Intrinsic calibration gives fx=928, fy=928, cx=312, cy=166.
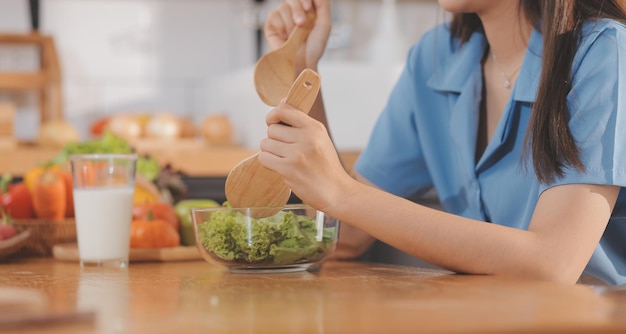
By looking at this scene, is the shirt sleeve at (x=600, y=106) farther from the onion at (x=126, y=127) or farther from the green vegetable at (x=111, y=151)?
the onion at (x=126, y=127)

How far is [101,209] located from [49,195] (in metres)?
0.32

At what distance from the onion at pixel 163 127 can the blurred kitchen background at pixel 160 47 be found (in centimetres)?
25

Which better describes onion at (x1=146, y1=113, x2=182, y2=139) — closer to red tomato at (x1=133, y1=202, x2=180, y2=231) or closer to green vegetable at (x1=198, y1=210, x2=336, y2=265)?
red tomato at (x1=133, y1=202, x2=180, y2=231)

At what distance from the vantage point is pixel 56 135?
3523mm

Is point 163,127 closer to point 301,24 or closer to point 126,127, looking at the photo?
point 126,127

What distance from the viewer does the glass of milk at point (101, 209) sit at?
136 centimetres

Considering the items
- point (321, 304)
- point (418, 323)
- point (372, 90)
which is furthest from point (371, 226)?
point (372, 90)

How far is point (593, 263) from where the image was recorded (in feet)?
4.51

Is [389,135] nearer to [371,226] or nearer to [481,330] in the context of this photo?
[371,226]

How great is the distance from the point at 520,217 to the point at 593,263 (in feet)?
0.43

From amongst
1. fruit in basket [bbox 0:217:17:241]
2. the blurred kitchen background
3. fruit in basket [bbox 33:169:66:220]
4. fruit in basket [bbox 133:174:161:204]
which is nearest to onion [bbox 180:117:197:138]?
the blurred kitchen background

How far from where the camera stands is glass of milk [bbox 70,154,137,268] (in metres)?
1.36

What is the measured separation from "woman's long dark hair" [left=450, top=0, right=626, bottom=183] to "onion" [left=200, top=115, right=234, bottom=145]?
93.4 inches

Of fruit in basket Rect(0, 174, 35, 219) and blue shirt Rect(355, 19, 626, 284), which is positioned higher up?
blue shirt Rect(355, 19, 626, 284)
